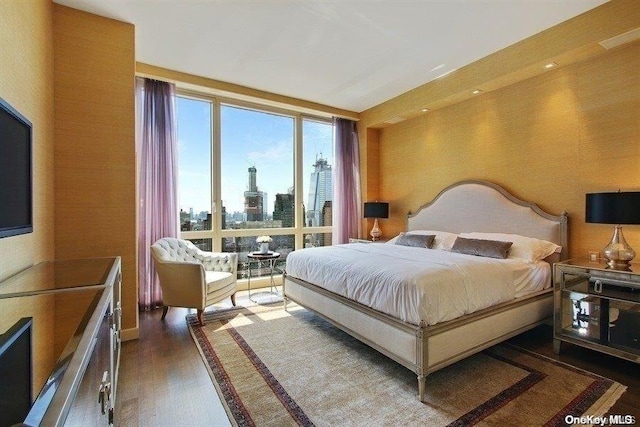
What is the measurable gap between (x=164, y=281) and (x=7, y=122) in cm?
245

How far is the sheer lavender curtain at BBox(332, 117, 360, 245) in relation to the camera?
18.9 ft

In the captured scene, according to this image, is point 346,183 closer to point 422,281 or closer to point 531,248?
point 531,248

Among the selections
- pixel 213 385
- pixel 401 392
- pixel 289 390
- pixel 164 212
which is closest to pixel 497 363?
pixel 401 392

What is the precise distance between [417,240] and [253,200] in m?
2.68

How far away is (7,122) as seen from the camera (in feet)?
4.54

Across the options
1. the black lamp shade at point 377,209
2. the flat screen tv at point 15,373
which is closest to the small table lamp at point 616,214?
the black lamp shade at point 377,209

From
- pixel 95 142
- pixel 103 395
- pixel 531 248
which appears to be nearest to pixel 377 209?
pixel 531 248

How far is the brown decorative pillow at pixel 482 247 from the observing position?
328 cm

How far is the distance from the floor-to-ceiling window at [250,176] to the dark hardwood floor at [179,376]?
5.81 feet

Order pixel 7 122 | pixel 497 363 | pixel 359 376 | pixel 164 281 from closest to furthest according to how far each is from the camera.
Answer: pixel 7 122, pixel 359 376, pixel 497 363, pixel 164 281

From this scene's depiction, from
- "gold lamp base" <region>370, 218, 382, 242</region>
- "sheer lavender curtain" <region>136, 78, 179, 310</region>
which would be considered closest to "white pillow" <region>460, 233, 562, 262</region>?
"gold lamp base" <region>370, 218, 382, 242</region>

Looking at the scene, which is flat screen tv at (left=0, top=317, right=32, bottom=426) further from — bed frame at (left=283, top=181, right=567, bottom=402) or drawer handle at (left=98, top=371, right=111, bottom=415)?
bed frame at (left=283, top=181, right=567, bottom=402)

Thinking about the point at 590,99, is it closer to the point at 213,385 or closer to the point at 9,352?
the point at 213,385

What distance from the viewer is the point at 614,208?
2.53 metres
